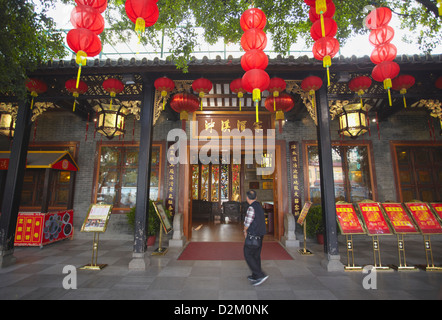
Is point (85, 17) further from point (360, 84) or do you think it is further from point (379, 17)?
point (360, 84)

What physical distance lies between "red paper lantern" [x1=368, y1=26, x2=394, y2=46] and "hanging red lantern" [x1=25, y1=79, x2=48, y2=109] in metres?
6.30

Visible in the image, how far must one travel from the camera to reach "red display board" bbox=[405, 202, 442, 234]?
4059 millimetres

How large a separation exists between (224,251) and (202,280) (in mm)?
1961

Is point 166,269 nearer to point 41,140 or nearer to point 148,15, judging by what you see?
point 148,15

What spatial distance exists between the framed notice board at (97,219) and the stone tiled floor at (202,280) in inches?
30.1

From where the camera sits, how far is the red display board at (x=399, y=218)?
13.4 ft

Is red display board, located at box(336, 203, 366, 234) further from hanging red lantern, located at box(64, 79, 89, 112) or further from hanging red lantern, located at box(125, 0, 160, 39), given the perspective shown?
hanging red lantern, located at box(64, 79, 89, 112)

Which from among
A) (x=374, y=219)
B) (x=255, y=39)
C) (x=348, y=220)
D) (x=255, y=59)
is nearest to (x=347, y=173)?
(x=374, y=219)

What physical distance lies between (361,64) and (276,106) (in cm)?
177

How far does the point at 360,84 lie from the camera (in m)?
4.35

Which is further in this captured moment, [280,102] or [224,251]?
[224,251]

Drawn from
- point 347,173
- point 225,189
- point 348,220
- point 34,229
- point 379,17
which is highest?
point 379,17


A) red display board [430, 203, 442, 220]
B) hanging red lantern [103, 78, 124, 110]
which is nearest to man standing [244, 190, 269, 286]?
hanging red lantern [103, 78, 124, 110]
